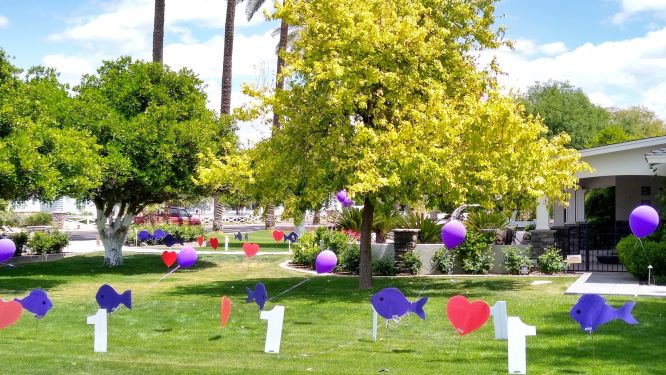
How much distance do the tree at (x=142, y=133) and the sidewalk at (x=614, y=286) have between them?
1089 centimetres

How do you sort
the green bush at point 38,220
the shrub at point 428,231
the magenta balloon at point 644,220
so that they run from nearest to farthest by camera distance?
the magenta balloon at point 644,220 → the shrub at point 428,231 → the green bush at point 38,220

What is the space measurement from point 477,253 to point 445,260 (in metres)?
0.92

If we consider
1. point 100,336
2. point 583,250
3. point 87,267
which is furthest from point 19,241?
point 100,336

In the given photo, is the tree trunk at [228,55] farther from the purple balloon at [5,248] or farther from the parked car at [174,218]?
Answer: the purple balloon at [5,248]

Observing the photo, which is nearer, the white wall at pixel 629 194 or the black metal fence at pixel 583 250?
the black metal fence at pixel 583 250

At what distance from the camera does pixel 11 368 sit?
954cm

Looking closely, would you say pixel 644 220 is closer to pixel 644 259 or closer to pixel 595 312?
pixel 595 312

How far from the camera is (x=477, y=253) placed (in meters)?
22.0

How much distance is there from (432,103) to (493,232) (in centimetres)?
689

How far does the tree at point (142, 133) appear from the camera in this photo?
2372 cm

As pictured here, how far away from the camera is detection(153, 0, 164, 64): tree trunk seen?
33531 mm

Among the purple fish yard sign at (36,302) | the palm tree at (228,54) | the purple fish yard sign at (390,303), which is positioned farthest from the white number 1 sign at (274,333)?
the palm tree at (228,54)

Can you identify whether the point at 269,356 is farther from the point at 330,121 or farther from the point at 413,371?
the point at 330,121

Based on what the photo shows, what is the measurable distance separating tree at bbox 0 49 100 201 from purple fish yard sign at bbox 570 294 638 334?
1339 centimetres
